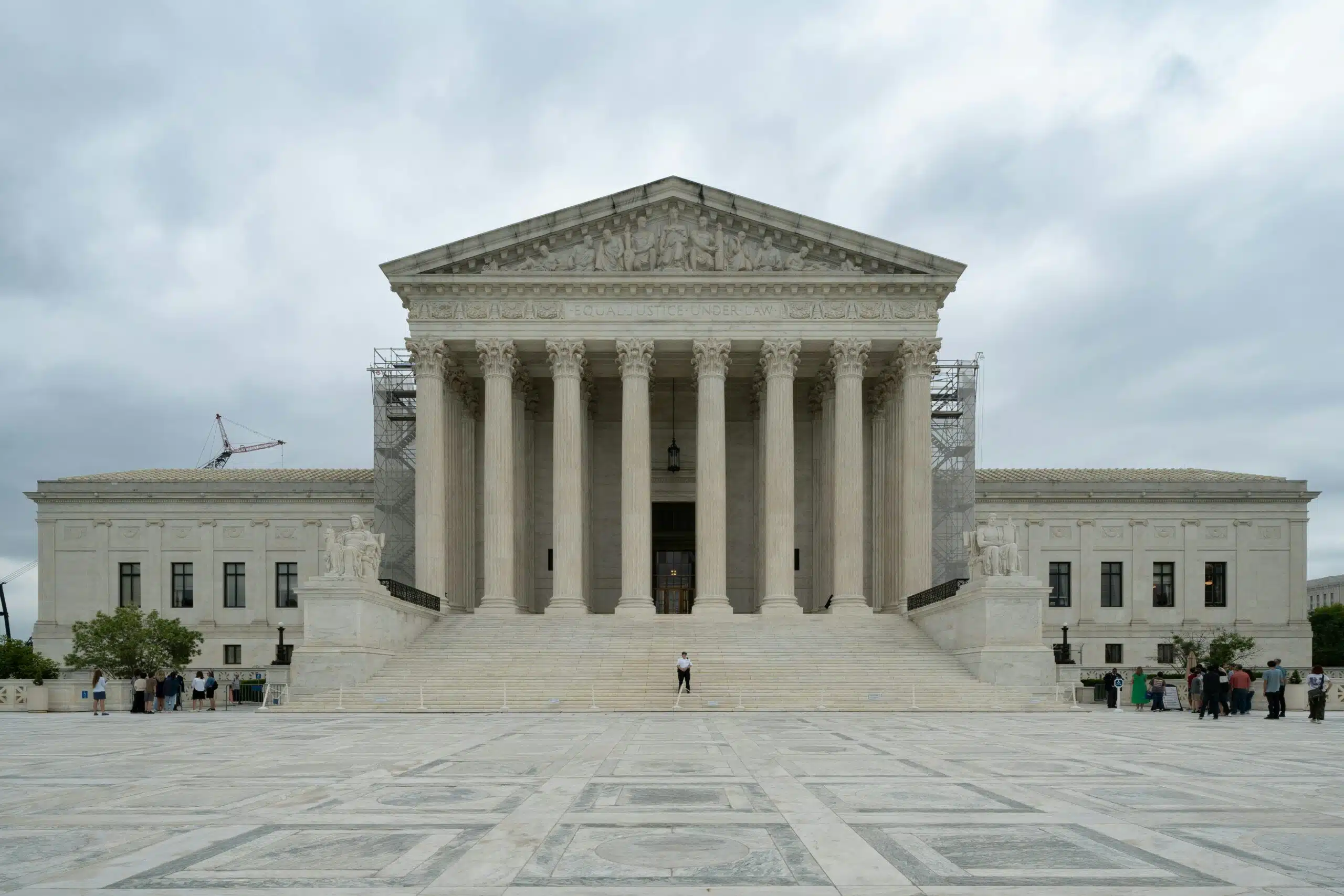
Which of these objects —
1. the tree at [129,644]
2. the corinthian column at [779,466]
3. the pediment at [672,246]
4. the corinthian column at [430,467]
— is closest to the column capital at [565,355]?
the pediment at [672,246]

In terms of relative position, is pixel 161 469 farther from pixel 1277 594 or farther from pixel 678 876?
pixel 678 876

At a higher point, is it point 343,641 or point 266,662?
point 343,641

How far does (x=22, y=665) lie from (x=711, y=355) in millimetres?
37236

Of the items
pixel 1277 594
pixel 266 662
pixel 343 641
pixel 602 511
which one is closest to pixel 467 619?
pixel 343 641

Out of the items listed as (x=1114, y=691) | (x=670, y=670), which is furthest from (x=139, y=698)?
(x=1114, y=691)

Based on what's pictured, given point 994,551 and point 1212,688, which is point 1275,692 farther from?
point 994,551

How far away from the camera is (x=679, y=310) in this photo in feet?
168

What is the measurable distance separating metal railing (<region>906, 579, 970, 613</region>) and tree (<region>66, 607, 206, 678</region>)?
3253cm

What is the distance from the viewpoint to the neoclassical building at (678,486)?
166ft

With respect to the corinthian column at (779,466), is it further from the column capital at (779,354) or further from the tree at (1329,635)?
the tree at (1329,635)

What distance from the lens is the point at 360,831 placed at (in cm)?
1059

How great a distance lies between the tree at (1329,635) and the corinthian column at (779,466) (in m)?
67.4

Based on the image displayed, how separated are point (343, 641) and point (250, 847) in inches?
1196

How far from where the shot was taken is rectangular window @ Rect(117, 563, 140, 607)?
6556 centimetres
